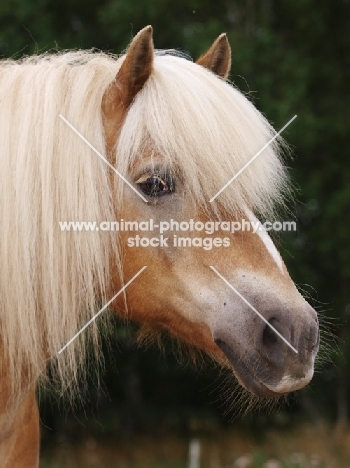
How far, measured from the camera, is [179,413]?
9977 mm

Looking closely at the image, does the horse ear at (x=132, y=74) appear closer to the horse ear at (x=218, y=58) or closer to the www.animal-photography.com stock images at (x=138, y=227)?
the www.animal-photography.com stock images at (x=138, y=227)

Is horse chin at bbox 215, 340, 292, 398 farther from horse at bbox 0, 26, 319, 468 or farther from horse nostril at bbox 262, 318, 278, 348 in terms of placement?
horse nostril at bbox 262, 318, 278, 348

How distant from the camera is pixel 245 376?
2.16 meters

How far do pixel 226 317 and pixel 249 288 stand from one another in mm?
141

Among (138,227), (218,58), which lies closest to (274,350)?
(138,227)

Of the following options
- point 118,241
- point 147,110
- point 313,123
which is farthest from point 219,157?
point 313,123

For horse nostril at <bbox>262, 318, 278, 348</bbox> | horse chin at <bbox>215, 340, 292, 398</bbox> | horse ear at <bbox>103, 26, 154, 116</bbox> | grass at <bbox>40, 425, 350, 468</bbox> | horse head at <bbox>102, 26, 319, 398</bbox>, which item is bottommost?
grass at <bbox>40, 425, 350, 468</bbox>

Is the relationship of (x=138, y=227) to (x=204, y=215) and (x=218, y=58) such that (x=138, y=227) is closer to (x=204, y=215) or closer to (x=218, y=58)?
(x=204, y=215)

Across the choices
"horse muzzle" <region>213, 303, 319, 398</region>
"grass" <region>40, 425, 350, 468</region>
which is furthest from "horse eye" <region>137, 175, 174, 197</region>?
"grass" <region>40, 425, 350, 468</region>

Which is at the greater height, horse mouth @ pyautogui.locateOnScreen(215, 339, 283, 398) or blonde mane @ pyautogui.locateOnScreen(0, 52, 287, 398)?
blonde mane @ pyautogui.locateOnScreen(0, 52, 287, 398)

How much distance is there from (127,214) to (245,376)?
28.5 inches

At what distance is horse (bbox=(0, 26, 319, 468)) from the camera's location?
218 centimetres

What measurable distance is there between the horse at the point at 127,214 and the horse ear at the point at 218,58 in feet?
1.28

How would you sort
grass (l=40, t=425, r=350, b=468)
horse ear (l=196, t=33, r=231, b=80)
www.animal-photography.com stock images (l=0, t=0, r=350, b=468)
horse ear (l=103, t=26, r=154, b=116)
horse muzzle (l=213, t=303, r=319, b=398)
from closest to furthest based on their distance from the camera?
horse muzzle (l=213, t=303, r=319, b=398)
www.animal-photography.com stock images (l=0, t=0, r=350, b=468)
horse ear (l=103, t=26, r=154, b=116)
horse ear (l=196, t=33, r=231, b=80)
grass (l=40, t=425, r=350, b=468)
